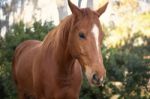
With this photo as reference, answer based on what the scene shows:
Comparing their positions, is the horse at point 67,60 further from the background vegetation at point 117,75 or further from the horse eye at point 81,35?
the background vegetation at point 117,75

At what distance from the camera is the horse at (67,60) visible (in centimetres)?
454

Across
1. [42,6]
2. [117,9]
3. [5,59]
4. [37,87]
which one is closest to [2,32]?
[42,6]

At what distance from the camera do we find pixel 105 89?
8.20 m

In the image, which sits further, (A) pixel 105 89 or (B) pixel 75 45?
(A) pixel 105 89

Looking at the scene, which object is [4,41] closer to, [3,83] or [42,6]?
[3,83]

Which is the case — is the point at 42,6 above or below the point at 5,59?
above

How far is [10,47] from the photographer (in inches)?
340

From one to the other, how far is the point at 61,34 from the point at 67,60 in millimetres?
328

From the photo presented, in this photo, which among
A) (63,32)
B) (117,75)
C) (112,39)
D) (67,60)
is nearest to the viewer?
(63,32)

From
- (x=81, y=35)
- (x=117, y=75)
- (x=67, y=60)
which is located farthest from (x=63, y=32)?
(x=117, y=75)

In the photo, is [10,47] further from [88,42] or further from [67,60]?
[88,42]

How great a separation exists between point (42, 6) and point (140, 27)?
2.45m

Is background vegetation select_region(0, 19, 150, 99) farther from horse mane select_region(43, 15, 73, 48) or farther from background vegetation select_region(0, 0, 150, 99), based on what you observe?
horse mane select_region(43, 15, 73, 48)

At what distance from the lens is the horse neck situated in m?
5.09
